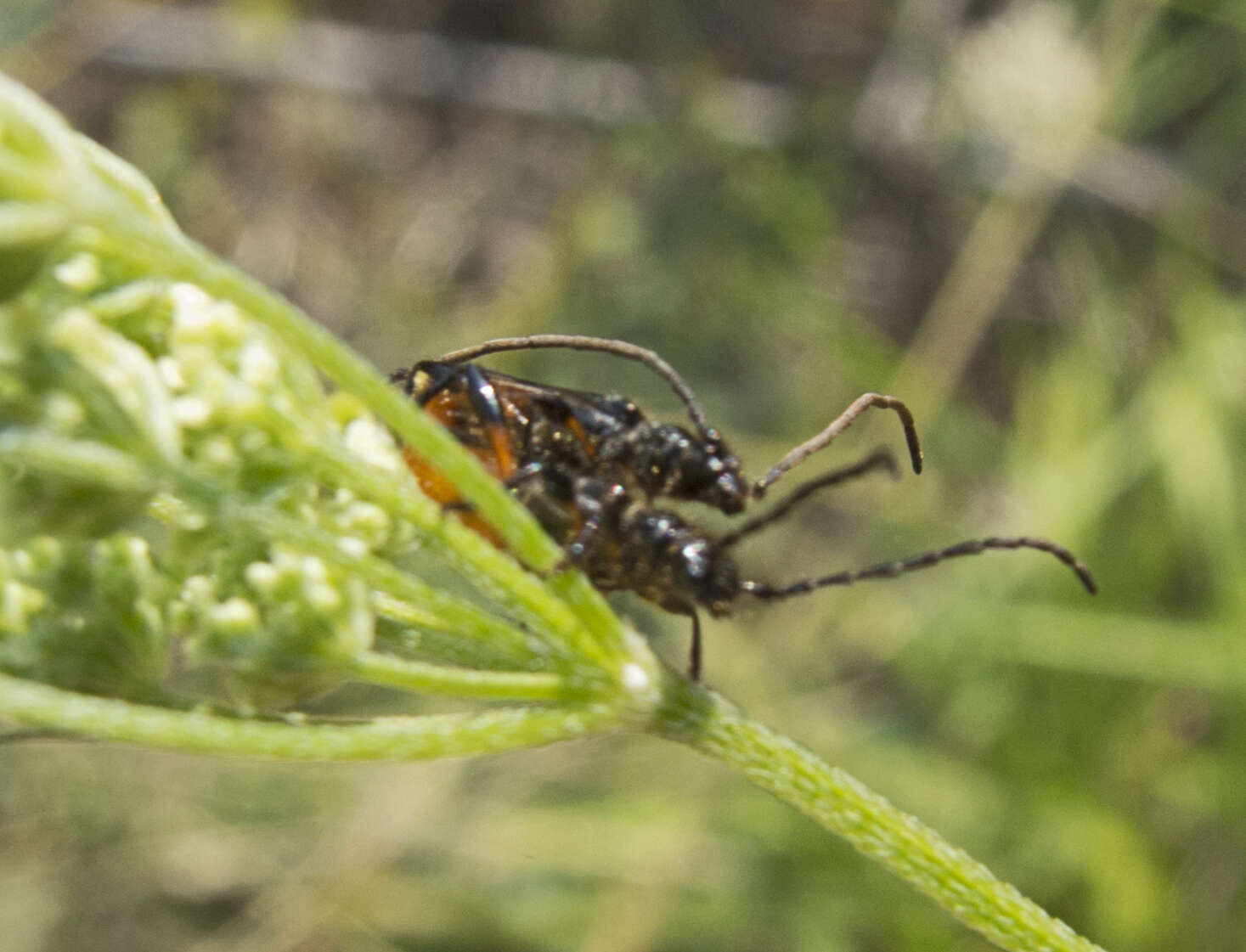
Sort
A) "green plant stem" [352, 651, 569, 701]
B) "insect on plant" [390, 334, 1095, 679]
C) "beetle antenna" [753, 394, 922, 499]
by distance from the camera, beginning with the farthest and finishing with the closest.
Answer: "insect on plant" [390, 334, 1095, 679]
"beetle antenna" [753, 394, 922, 499]
"green plant stem" [352, 651, 569, 701]

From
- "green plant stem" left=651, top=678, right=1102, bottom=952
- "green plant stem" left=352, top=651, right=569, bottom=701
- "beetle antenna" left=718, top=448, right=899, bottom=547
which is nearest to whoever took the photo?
"green plant stem" left=352, top=651, right=569, bottom=701

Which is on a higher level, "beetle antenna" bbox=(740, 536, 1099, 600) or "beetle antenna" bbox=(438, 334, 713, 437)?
"beetle antenna" bbox=(438, 334, 713, 437)

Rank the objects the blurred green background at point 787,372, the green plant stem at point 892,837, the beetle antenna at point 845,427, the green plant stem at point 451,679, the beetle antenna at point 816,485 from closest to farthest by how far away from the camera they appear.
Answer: the green plant stem at point 451,679 → the green plant stem at point 892,837 → the beetle antenna at point 845,427 → the beetle antenna at point 816,485 → the blurred green background at point 787,372

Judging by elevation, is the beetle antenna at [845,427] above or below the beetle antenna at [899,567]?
above

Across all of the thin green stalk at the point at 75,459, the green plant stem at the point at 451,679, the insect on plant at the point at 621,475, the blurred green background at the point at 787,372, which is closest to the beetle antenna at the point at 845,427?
the insect on plant at the point at 621,475

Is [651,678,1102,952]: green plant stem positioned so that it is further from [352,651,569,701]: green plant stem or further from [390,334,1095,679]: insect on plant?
[390,334,1095,679]: insect on plant

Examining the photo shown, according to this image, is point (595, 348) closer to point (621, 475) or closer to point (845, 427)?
point (621, 475)

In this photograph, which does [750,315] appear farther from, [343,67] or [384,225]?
[343,67]

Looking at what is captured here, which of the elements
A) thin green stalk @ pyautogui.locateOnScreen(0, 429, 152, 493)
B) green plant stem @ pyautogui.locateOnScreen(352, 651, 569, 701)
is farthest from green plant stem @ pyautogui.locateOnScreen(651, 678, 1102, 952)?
thin green stalk @ pyautogui.locateOnScreen(0, 429, 152, 493)

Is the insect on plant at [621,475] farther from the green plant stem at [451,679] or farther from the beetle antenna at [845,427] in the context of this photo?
the green plant stem at [451,679]
